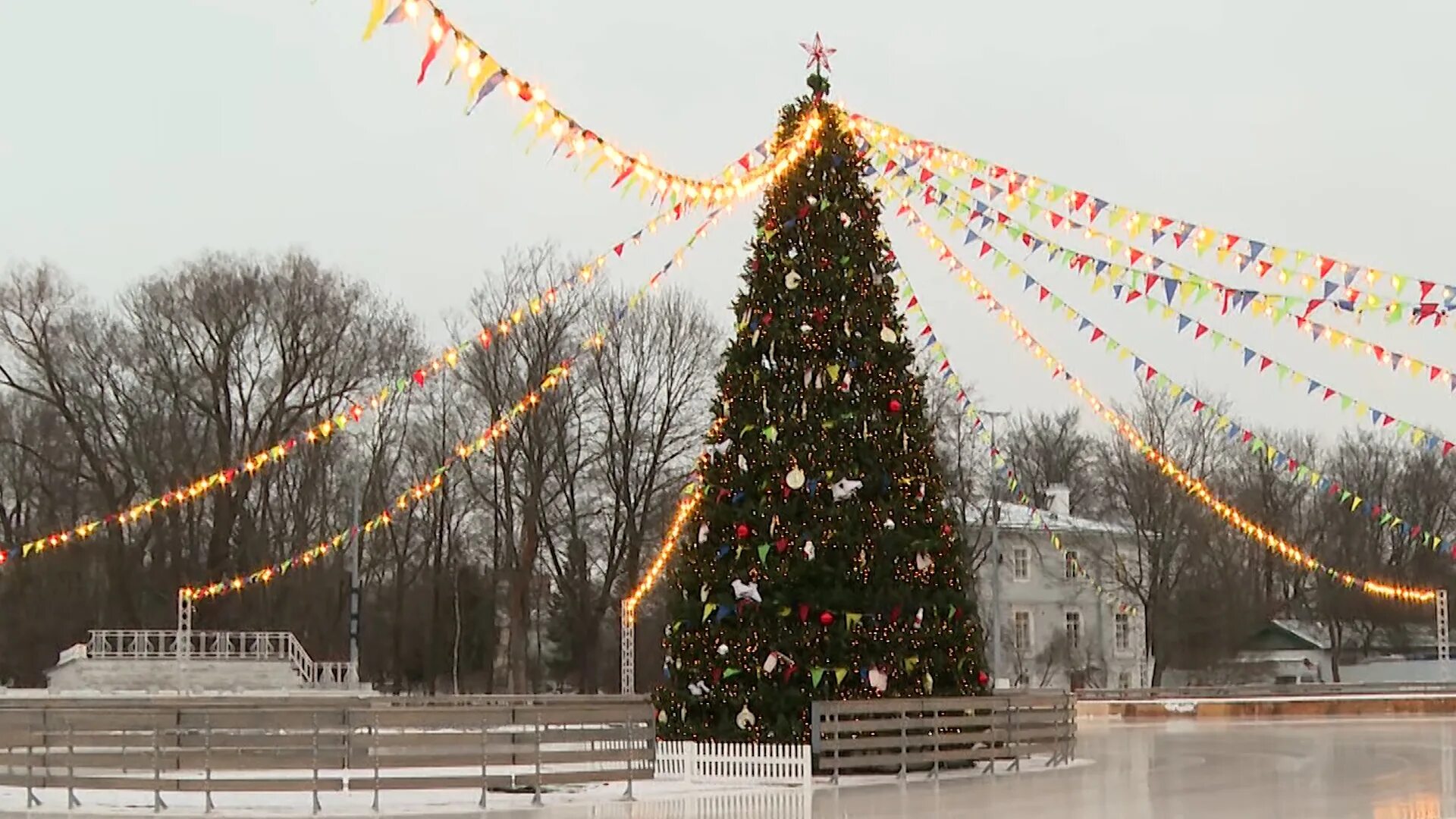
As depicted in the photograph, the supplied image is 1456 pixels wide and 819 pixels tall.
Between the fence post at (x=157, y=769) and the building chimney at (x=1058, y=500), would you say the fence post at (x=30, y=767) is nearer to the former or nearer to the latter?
the fence post at (x=157, y=769)

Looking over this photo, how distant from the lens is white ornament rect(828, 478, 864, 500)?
61.9 ft

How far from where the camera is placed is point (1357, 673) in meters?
65.2

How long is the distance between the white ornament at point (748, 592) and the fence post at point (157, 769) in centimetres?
665

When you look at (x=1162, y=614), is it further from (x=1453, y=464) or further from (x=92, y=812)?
(x=92, y=812)

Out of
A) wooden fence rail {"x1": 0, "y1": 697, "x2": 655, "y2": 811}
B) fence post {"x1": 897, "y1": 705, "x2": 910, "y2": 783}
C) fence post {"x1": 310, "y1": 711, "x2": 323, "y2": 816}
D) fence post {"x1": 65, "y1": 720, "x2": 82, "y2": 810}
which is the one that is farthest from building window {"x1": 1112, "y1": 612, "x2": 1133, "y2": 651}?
fence post {"x1": 65, "y1": 720, "x2": 82, "y2": 810}

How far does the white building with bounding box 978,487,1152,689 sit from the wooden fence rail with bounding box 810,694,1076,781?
129 ft

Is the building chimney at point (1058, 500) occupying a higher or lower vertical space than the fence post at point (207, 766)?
higher

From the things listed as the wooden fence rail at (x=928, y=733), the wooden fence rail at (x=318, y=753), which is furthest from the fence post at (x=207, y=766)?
the wooden fence rail at (x=928, y=733)

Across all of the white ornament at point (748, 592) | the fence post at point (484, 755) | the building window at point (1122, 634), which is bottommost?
→ the building window at point (1122, 634)

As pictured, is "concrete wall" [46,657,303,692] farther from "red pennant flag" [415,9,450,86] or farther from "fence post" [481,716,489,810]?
"red pennant flag" [415,9,450,86]

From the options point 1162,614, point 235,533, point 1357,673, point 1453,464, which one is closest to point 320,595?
point 235,533

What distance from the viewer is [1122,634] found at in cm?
6316

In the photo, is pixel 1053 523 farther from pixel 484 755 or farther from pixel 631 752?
pixel 484 755

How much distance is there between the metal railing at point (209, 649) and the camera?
40.7 m
